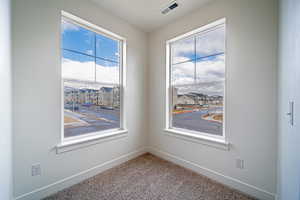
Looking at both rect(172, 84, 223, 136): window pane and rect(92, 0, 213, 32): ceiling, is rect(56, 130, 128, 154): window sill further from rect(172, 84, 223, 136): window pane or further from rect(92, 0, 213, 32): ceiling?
rect(92, 0, 213, 32): ceiling

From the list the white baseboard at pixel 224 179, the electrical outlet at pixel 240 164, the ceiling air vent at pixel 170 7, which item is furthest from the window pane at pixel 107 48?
the electrical outlet at pixel 240 164

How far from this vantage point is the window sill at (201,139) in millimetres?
1838

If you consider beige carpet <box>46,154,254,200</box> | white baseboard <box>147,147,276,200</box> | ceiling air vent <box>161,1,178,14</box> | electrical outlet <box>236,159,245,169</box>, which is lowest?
beige carpet <box>46,154,254,200</box>

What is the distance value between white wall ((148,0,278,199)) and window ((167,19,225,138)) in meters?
0.17

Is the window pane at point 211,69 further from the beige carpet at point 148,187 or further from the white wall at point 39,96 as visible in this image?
the white wall at point 39,96

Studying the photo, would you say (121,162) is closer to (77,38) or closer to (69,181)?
(69,181)

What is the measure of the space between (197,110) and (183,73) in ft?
2.51

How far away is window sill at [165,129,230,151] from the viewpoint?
184cm

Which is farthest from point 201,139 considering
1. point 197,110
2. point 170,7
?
point 170,7

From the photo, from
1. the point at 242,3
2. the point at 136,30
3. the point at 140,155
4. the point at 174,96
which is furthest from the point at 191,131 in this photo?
the point at 136,30

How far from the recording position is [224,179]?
1.82 metres

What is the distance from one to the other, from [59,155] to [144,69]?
2155 mm

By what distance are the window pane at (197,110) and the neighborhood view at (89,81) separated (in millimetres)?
1209

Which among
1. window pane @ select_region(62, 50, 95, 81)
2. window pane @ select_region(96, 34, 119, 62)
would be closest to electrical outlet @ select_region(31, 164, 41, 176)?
window pane @ select_region(62, 50, 95, 81)
